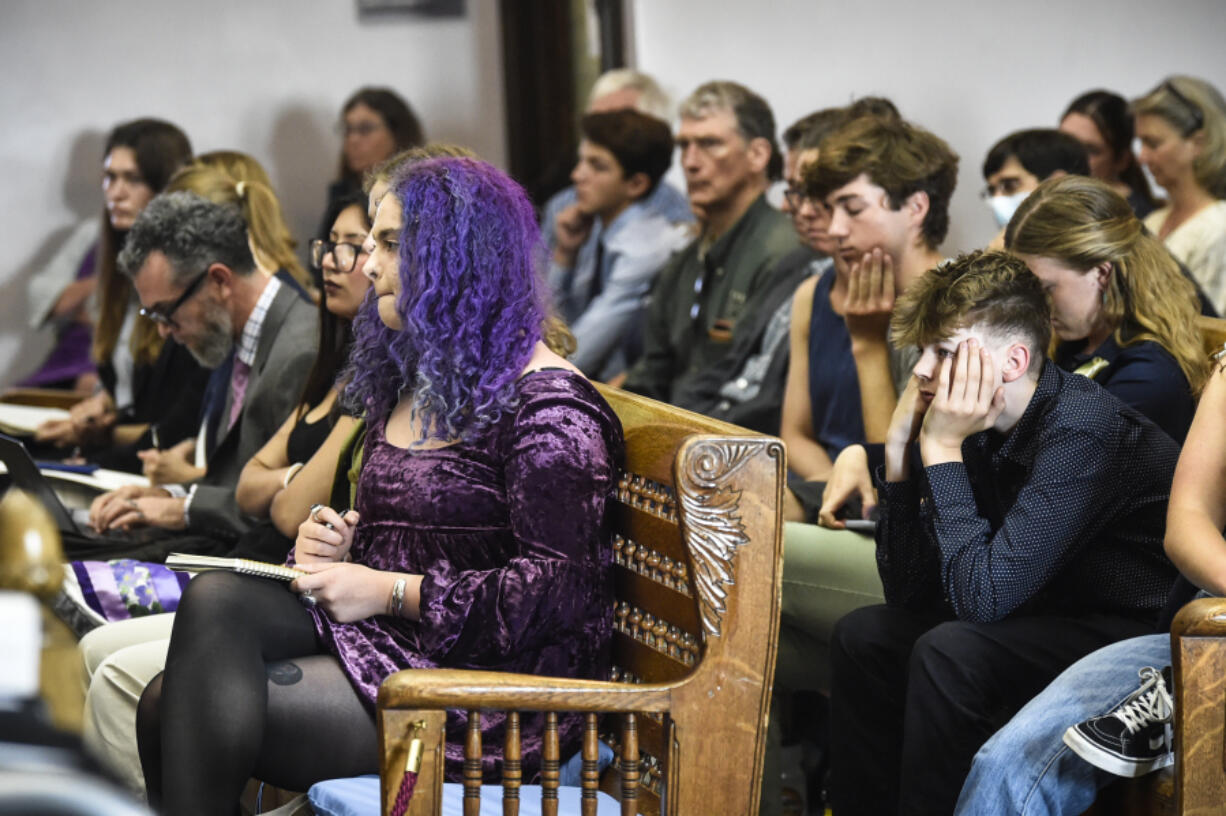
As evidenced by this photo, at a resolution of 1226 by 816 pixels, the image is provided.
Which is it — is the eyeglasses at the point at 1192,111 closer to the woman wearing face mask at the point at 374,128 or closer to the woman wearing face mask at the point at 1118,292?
the woman wearing face mask at the point at 1118,292

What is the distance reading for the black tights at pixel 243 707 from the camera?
1724mm

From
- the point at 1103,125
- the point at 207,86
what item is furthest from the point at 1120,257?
the point at 207,86

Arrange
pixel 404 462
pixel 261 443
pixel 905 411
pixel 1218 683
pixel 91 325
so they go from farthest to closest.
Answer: pixel 91 325
pixel 261 443
pixel 905 411
pixel 404 462
pixel 1218 683

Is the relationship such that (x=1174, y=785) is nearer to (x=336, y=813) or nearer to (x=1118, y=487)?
(x=1118, y=487)

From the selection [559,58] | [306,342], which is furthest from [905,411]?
[559,58]

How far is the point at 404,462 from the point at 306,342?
1195mm

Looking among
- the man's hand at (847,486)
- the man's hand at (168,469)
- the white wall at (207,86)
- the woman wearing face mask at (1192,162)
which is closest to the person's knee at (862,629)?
the man's hand at (847,486)

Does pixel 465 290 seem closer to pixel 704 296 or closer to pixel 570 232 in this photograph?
pixel 704 296

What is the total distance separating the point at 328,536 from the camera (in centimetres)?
200

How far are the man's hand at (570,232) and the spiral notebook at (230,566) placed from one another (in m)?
3.02

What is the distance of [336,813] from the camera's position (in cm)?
169

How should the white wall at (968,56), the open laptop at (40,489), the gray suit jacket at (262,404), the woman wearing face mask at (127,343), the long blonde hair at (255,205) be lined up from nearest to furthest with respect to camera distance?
the open laptop at (40,489) < the gray suit jacket at (262,404) < the long blonde hair at (255,205) < the woman wearing face mask at (127,343) < the white wall at (968,56)

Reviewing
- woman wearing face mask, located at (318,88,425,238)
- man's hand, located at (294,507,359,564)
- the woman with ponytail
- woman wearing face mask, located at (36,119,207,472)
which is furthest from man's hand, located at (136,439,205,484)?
woman wearing face mask, located at (318,88,425,238)

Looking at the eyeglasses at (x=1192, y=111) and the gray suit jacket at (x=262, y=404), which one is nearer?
the gray suit jacket at (x=262, y=404)
